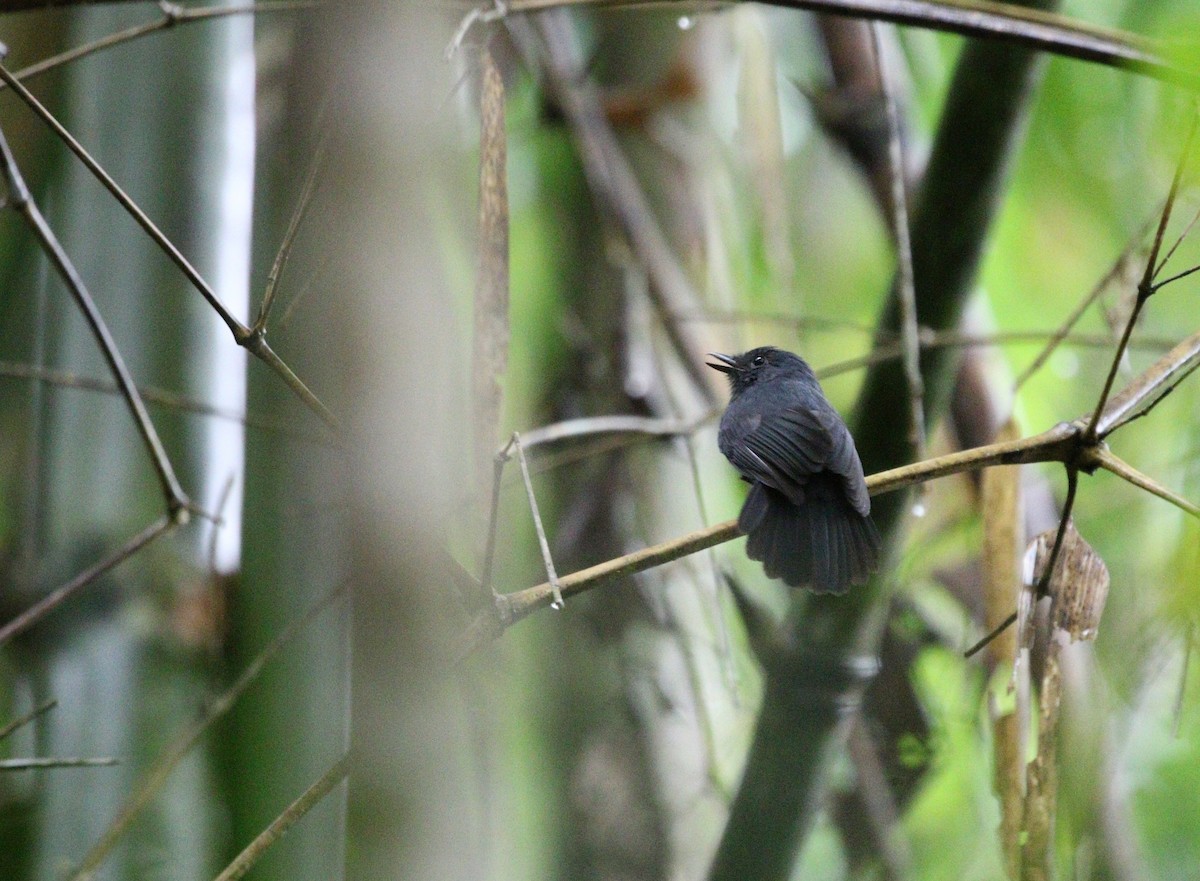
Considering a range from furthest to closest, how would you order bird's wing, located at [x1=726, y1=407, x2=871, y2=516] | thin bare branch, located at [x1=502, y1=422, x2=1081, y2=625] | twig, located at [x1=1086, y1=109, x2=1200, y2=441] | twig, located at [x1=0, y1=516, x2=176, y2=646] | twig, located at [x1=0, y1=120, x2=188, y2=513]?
bird's wing, located at [x1=726, y1=407, x2=871, y2=516] < twig, located at [x1=0, y1=516, x2=176, y2=646] < twig, located at [x1=0, y1=120, x2=188, y2=513] < thin bare branch, located at [x1=502, y1=422, x2=1081, y2=625] < twig, located at [x1=1086, y1=109, x2=1200, y2=441]

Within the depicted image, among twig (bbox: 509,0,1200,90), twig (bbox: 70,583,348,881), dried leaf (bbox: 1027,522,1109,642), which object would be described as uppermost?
twig (bbox: 509,0,1200,90)

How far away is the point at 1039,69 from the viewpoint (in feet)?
6.89

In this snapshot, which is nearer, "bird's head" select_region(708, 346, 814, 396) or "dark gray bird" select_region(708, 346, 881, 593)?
"dark gray bird" select_region(708, 346, 881, 593)

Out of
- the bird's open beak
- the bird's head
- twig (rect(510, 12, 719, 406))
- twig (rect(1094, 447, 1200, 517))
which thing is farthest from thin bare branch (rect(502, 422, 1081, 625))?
twig (rect(510, 12, 719, 406))

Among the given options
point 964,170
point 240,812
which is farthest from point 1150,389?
point 240,812

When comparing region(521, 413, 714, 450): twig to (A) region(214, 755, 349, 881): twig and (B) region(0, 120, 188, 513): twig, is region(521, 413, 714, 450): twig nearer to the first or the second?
(B) region(0, 120, 188, 513): twig

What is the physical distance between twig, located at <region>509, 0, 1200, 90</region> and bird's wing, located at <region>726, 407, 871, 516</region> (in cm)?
67

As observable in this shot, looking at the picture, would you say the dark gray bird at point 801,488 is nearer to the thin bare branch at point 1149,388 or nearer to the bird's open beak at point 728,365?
the bird's open beak at point 728,365

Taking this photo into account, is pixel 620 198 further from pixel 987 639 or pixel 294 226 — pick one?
pixel 294 226

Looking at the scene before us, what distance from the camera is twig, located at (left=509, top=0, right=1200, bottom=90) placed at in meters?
1.73

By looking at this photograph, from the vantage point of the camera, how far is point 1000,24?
5.82 ft

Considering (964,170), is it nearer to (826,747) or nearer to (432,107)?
(826,747)

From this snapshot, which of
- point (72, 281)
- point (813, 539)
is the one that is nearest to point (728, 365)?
point (813, 539)

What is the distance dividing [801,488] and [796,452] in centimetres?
→ 7
